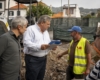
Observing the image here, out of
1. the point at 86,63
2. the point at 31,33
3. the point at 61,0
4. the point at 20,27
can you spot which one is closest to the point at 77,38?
the point at 86,63

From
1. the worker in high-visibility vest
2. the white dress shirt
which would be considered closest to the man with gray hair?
the white dress shirt

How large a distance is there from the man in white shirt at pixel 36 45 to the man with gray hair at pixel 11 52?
3.23ft

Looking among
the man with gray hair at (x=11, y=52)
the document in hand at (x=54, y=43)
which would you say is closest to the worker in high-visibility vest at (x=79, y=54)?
the document in hand at (x=54, y=43)

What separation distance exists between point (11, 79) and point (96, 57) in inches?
67.4

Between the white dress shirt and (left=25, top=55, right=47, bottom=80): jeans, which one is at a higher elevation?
the white dress shirt

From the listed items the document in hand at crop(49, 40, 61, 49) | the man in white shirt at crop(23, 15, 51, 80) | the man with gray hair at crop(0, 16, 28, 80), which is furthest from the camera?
the man in white shirt at crop(23, 15, 51, 80)

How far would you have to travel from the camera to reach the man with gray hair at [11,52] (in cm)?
402

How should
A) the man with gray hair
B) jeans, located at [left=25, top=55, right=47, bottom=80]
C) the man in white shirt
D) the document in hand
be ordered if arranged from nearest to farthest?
the man with gray hair → the document in hand → the man in white shirt → jeans, located at [left=25, top=55, right=47, bottom=80]

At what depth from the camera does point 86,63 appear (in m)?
5.32

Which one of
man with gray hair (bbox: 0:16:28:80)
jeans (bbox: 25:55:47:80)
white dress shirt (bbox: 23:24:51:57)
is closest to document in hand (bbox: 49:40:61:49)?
white dress shirt (bbox: 23:24:51:57)

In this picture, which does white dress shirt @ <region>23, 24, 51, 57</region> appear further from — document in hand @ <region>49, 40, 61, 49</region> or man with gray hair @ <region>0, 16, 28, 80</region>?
man with gray hair @ <region>0, 16, 28, 80</region>

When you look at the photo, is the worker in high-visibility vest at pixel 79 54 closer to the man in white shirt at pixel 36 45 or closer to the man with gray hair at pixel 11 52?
the man in white shirt at pixel 36 45

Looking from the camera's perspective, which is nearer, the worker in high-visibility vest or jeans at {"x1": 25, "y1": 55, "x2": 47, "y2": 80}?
the worker in high-visibility vest

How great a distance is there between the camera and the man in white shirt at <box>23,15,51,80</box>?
5.21m
